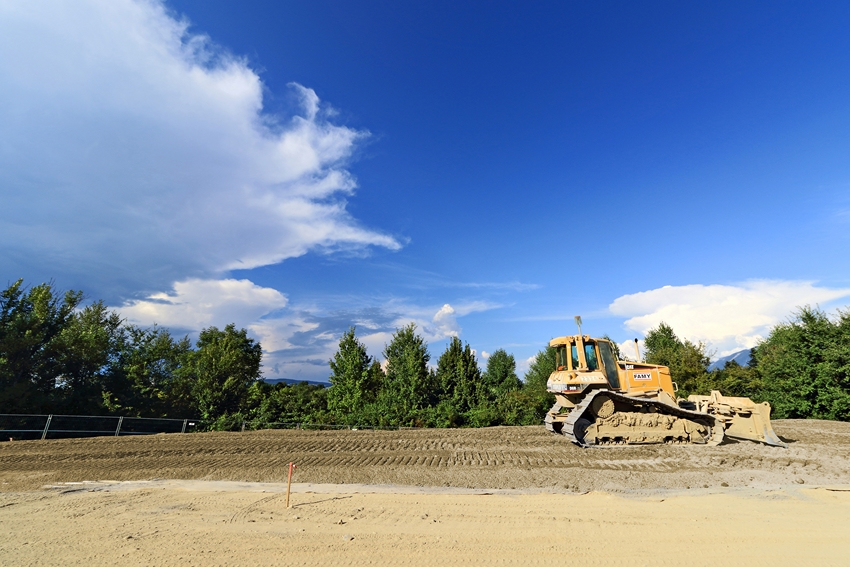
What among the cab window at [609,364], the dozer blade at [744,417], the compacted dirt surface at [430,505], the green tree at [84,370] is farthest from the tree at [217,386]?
the dozer blade at [744,417]

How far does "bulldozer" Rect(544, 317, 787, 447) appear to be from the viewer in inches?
459

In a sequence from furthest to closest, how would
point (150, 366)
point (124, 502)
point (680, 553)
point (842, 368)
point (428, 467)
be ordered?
point (150, 366), point (842, 368), point (428, 467), point (124, 502), point (680, 553)

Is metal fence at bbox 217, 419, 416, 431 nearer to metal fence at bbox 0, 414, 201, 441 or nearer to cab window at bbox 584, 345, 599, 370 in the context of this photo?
metal fence at bbox 0, 414, 201, 441

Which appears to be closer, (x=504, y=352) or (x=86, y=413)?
(x=86, y=413)

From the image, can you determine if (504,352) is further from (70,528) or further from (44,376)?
(70,528)

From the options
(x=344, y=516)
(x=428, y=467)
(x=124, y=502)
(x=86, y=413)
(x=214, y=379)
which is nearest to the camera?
(x=344, y=516)

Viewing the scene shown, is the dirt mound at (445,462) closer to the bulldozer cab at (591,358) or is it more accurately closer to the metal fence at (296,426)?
the bulldozer cab at (591,358)

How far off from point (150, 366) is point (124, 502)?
29657 mm

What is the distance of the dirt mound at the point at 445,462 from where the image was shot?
8.33 metres

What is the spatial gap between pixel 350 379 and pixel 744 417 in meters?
22.7

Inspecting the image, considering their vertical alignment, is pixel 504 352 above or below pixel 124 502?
above

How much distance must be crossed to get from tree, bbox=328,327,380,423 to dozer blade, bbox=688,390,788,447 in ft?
64.1

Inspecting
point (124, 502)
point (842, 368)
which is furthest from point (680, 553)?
point (842, 368)

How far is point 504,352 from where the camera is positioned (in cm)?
4575
